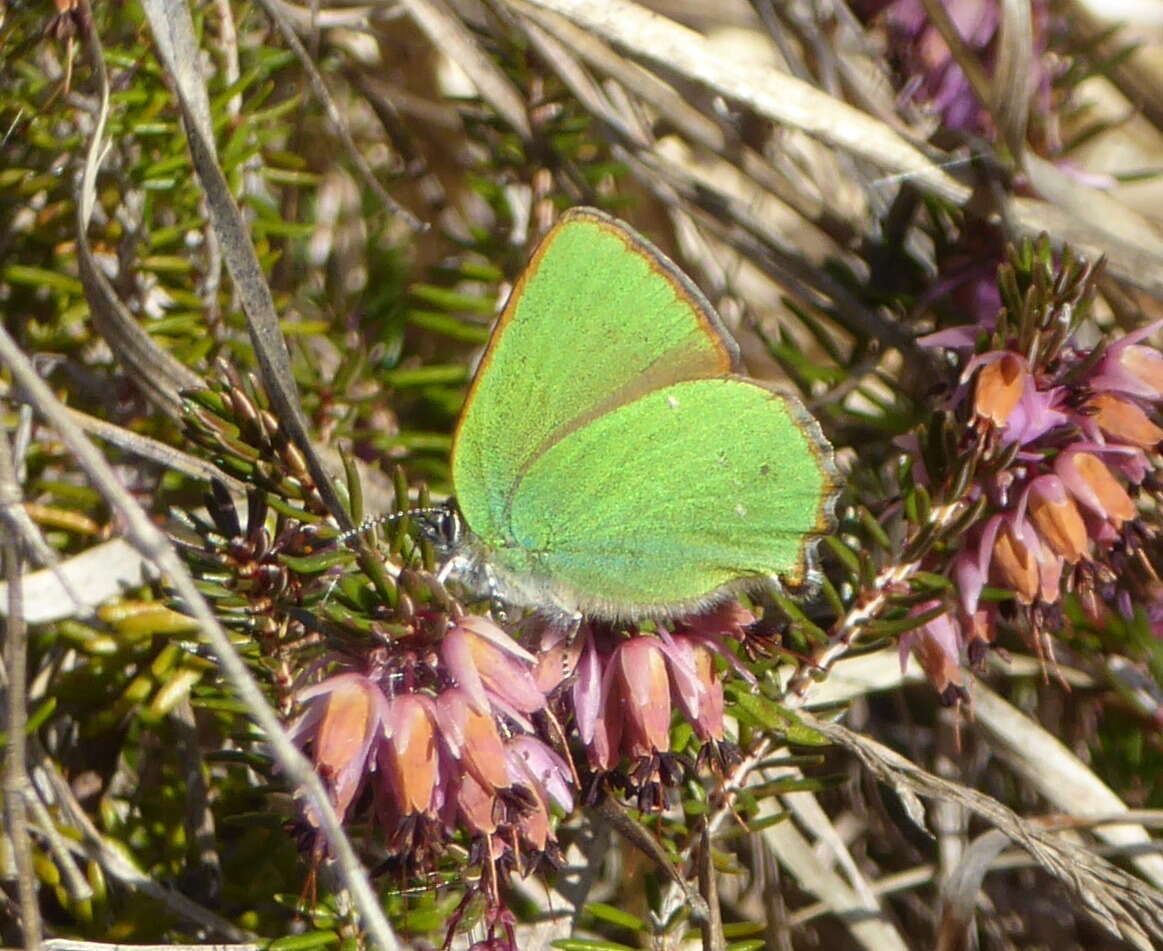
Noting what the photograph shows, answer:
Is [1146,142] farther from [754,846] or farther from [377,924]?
[377,924]

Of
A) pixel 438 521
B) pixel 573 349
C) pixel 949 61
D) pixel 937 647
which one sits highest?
pixel 949 61

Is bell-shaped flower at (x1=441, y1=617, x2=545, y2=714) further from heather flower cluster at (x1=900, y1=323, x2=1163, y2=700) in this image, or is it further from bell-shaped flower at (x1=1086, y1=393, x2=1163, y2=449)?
bell-shaped flower at (x1=1086, y1=393, x2=1163, y2=449)

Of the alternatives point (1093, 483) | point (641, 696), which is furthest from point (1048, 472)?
point (641, 696)

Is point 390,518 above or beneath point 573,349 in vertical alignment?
beneath

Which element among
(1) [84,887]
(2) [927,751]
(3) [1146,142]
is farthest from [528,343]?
(3) [1146,142]

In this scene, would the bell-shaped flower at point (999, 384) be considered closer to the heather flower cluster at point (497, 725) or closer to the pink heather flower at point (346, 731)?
the heather flower cluster at point (497, 725)

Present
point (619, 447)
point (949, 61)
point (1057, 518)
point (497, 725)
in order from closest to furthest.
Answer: point (497, 725)
point (1057, 518)
point (619, 447)
point (949, 61)

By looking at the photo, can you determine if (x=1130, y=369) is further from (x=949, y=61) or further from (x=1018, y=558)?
(x=949, y=61)
